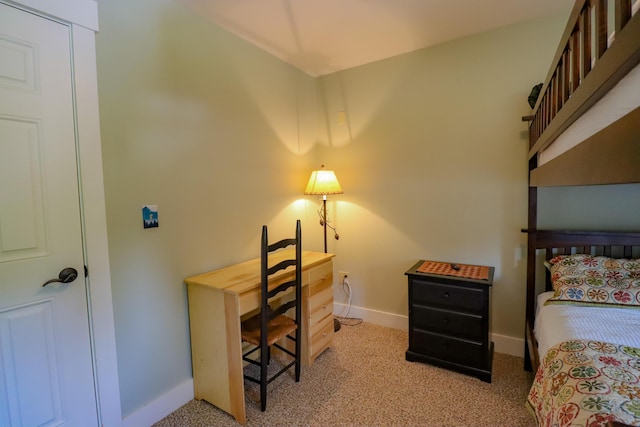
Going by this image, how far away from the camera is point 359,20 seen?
214 cm

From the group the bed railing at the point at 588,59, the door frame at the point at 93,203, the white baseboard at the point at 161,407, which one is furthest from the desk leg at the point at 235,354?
the bed railing at the point at 588,59

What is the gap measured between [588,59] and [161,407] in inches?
99.4

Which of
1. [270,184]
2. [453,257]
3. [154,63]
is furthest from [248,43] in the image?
[453,257]

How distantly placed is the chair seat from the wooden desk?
122mm

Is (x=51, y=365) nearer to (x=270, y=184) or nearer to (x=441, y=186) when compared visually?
(x=270, y=184)

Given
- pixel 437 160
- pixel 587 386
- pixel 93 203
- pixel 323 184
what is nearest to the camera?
pixel 587 386

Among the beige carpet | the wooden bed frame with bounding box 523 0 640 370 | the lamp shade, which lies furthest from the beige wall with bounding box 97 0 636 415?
the wooden bed frame with bounding box 523 0 640 370

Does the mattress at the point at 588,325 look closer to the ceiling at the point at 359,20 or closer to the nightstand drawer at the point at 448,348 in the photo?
the nightstand drawer at the point at 448,348

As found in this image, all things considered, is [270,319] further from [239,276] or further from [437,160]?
[437,160]

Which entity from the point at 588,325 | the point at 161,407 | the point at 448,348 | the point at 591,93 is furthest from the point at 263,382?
the point at 591,93

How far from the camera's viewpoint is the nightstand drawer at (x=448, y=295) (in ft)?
6.77

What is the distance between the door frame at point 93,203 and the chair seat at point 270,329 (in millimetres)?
705

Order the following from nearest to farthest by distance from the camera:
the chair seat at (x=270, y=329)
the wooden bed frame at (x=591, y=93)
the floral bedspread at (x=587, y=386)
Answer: the wooden bed frame at (x=591, y=93) < the floral bedspread at (x=587, y=386) < the chair seat at (x=270, y=329)

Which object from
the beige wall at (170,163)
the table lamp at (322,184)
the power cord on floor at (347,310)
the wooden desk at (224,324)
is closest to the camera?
the beige wall at (170,163)
